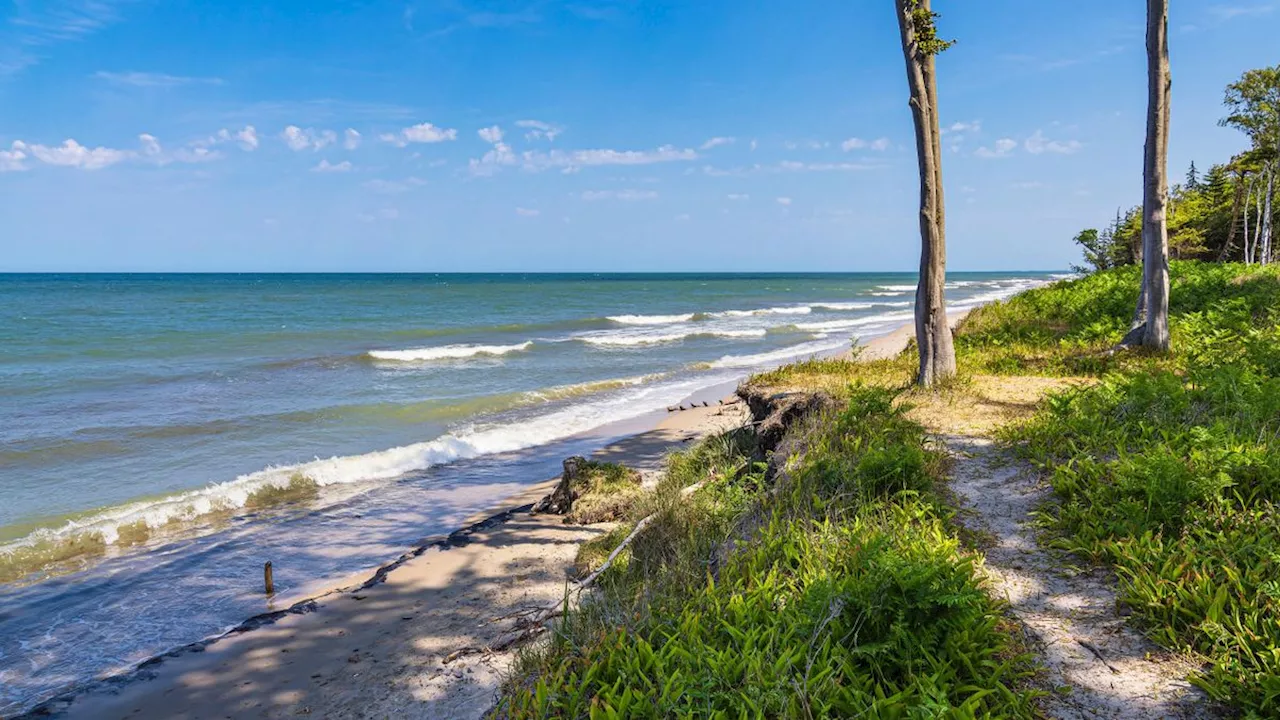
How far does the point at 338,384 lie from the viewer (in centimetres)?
1959

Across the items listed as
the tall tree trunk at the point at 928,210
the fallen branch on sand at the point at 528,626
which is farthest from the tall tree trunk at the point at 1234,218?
the fallen branch on sand at the point at 528,626

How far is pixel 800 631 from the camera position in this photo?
141 inches

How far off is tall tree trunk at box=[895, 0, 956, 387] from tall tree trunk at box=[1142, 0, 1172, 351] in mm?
3751

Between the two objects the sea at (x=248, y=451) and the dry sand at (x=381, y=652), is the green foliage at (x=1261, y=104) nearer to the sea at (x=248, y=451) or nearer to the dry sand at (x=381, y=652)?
the sea at (x=248, y=451)

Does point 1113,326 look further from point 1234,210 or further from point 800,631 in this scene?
point 1234,210

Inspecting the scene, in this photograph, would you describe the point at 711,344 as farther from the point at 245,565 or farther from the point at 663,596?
the point at 663,596

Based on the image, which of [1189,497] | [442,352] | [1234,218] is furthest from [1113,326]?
[1234,218]

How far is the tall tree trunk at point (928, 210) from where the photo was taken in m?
8.84

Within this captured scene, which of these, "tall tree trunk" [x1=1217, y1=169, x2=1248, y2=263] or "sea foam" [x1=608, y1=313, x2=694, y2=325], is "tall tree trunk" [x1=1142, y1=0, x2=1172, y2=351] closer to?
"tall tree trunk" [x1=1217, y1=169, x2=1248, y2=263]

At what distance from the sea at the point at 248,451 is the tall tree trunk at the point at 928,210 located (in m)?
5.98

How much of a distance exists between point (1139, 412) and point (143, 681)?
8874 mm

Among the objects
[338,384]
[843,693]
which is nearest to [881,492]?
[843,693]

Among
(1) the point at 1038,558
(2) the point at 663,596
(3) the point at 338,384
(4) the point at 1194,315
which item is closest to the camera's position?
(2) the point at 663,596

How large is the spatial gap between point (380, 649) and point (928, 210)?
8.07 meters
